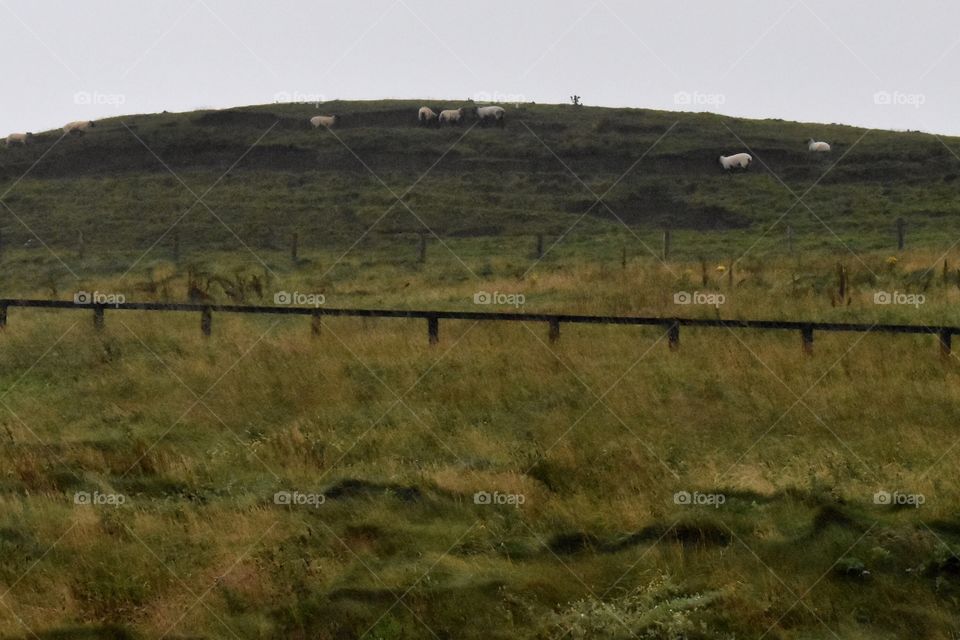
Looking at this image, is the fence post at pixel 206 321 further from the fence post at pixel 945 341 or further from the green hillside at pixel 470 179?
the green hillside at pixel 470 179

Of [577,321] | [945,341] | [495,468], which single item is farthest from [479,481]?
[945,341]

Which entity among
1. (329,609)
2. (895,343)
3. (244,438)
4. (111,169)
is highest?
(111,169)

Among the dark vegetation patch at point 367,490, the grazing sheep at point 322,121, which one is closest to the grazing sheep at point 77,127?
the grazing sheep at point 322,121

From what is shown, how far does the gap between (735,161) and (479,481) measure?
46.4 metres

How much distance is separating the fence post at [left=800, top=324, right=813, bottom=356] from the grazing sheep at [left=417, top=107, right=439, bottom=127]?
51693mm

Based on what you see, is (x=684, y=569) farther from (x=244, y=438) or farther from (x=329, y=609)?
(x=244, y=438)

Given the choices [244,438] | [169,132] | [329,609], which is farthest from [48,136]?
[329,609]

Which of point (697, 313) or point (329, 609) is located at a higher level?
point (697, 313)

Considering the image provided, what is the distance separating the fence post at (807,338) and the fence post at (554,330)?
11.6 ft

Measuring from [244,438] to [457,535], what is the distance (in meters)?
4.03

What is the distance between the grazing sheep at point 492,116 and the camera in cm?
6297

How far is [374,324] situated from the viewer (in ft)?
55.6

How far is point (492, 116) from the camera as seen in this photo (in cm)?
6325

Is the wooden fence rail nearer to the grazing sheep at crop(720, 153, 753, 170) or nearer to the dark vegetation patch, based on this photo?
the dark vegetation patch
